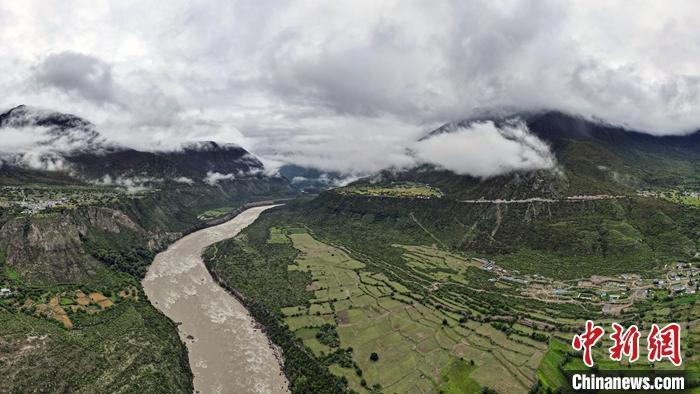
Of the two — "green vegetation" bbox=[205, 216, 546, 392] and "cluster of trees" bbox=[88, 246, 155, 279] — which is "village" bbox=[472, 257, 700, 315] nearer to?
"green vegetation" bbox=[205, 216, 546, 392]

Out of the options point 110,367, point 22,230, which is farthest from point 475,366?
point 22,230

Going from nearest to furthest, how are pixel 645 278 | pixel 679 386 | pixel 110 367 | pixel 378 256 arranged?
1. pixel 679 386
2. pixel 110 367
3. pixel 645 278
4. pixel 378 256

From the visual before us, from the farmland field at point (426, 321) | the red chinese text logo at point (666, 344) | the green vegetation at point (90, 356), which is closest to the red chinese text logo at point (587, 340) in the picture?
the farmland field at point (426, 321)

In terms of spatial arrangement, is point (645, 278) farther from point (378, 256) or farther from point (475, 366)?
point (378, 256)

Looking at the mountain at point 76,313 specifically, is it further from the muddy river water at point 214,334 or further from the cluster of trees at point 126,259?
the muddy river water at point 214,334

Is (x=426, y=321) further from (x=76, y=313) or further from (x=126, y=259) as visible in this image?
(x=126, y=259)
